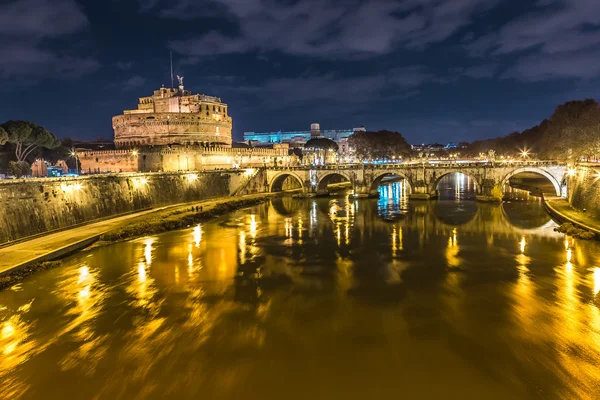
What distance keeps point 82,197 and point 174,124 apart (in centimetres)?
3075

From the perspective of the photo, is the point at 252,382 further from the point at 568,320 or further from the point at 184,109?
the point at 184,109

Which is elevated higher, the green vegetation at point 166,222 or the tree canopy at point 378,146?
the tree canopy at point 378,146

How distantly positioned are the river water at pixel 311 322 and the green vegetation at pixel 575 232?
0.53 meters

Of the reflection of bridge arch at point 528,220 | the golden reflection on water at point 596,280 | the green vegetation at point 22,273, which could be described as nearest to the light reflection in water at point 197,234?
the green vegetation at point 22,273

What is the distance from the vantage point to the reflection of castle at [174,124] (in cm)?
5444

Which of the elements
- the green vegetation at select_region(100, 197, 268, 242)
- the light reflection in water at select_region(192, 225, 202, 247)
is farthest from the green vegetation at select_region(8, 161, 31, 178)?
the light reflection in water at select_region(192, 225, 202, 247)

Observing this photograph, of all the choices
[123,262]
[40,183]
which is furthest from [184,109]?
[123,262]

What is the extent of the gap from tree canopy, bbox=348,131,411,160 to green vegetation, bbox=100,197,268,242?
140ft

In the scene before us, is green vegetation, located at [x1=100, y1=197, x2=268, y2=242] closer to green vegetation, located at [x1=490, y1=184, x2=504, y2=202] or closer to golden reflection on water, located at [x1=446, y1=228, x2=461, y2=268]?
golden reflection on water, located at [x1=446, y1=228, x2=461, y2=268]

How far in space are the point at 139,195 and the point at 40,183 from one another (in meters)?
10.1

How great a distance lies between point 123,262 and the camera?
18.6m

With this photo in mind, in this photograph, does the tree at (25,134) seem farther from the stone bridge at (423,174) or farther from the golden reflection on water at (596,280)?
the golden reflection on water at (596,280)

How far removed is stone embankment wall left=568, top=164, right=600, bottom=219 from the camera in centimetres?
2311

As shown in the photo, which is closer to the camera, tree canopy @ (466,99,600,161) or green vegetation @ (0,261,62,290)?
green vegetation @ (0,261,62,290)
